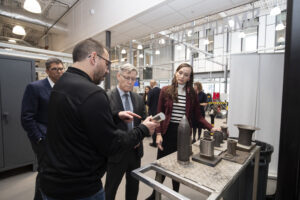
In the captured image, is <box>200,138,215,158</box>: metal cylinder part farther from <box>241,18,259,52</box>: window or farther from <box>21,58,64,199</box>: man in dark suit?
<box>241,18,259,52</box>: window

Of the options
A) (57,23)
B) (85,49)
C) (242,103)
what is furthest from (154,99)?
(57,23)

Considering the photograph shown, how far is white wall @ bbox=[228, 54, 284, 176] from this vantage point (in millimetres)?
2232

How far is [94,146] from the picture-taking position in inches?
31.3

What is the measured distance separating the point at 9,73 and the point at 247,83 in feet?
12.2

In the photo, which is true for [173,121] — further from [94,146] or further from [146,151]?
[146,151]

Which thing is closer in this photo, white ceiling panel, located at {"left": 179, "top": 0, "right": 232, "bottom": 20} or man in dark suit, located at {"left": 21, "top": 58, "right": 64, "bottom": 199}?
man in dark suit, located at {"left": 21, "top": 58, "right": 64, "bottom": 199}

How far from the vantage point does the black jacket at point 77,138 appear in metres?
0.73

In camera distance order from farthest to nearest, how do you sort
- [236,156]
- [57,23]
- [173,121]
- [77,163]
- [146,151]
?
[57,23] → [146,151] → [173,121] → [236,156] → [77,163]

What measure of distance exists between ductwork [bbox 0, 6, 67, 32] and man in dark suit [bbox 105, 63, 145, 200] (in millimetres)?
5313

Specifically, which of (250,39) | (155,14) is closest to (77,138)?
(155,14)

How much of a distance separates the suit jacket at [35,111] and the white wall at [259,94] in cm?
261

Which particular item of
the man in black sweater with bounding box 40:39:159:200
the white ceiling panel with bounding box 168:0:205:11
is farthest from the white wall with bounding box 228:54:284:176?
the man in black sweater with bounding box 40:39:159:200

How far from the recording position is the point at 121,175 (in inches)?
53.1

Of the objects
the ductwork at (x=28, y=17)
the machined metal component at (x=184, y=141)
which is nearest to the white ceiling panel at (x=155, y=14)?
the machined metal component at (x=184, y=141)
